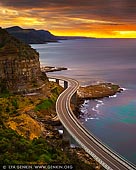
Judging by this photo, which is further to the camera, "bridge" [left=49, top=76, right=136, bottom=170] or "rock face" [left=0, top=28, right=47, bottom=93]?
"rock face" [left=0, top=28, right=47, bottom=93]

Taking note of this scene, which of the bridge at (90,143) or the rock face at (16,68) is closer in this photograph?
the bridge at (90,143)

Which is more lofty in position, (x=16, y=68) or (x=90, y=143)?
(x=16, y=68)

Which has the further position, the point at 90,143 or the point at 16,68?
the point at 16,68

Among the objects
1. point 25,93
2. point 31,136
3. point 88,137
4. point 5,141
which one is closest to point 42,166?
point 5,141

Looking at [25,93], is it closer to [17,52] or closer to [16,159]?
[17,52]
